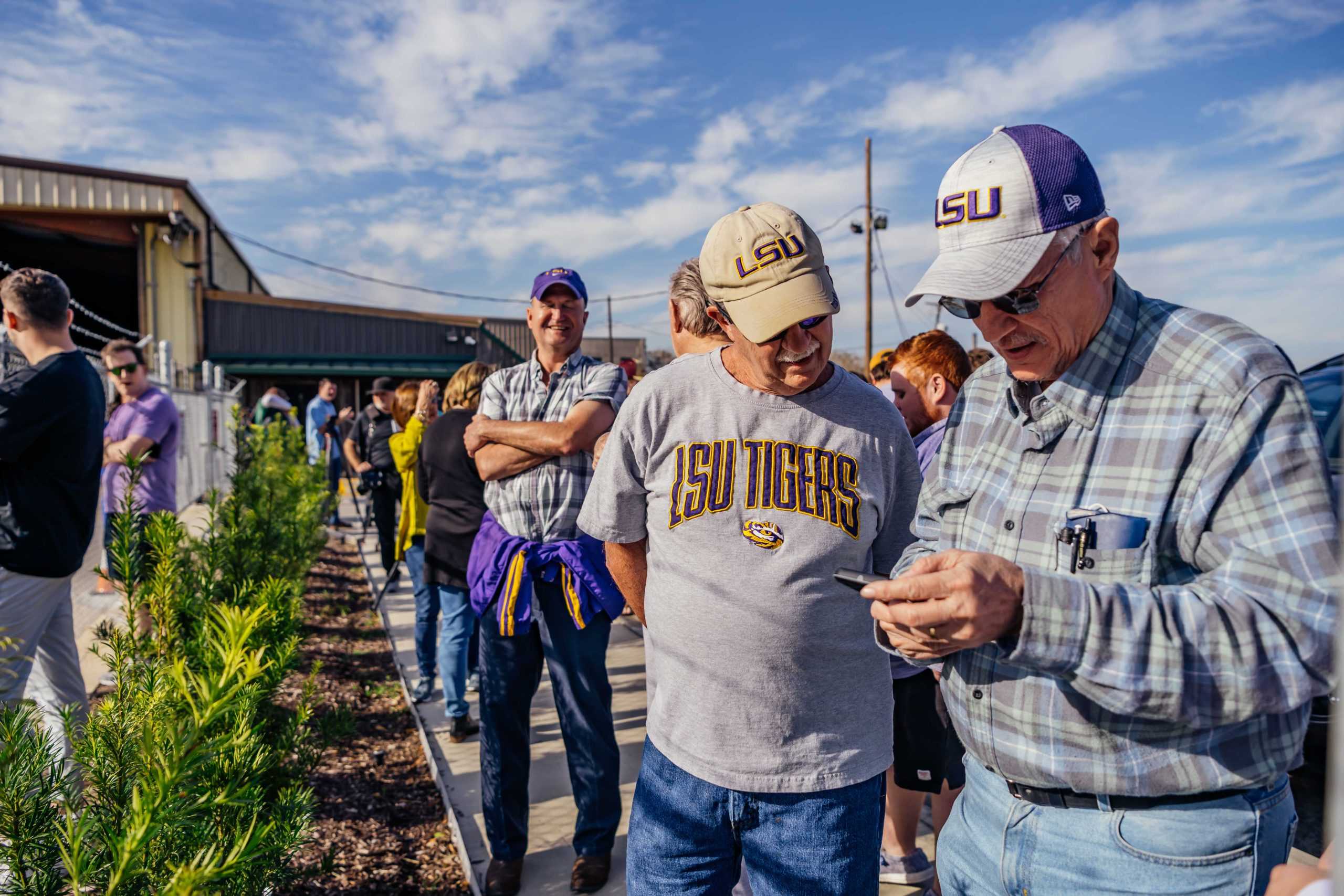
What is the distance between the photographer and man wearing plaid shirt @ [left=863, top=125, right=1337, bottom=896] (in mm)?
1055

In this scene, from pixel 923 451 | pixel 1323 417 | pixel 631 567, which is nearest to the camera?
pixel 631 567

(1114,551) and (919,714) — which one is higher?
(1114,551)

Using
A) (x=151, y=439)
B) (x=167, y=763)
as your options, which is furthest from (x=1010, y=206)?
(x=151, y=439)

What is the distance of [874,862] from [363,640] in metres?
5.53

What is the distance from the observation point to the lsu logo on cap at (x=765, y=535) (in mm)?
1816

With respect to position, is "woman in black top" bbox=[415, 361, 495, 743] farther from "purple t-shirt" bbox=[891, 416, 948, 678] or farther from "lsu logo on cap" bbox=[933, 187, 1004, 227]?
"lsu logo on cap" bbox=[933, 187, 1004, 227]

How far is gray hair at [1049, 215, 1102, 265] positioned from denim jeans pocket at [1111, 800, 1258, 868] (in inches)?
32.0

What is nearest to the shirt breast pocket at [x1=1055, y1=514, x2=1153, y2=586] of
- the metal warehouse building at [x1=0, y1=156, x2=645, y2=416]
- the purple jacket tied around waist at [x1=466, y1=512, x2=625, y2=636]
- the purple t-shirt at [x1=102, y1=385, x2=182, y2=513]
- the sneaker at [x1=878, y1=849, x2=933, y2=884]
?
the purple jacket tied around waist at [x1=466, y1=512, x2=625, y2=636]

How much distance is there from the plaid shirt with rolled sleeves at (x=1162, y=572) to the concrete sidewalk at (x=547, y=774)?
84 cm

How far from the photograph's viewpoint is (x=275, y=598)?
269 cm

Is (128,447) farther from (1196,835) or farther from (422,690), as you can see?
(1196,835)

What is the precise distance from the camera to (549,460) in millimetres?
3051

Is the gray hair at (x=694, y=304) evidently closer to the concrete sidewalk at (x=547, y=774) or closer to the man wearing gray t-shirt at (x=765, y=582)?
the man wearing gray t-shirt at (x=765, y=582)

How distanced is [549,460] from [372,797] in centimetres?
195
